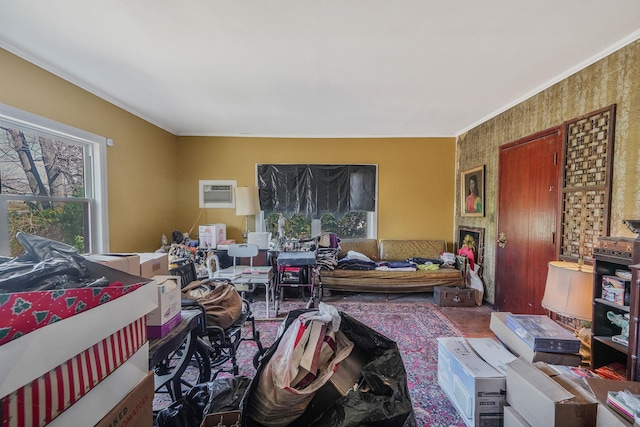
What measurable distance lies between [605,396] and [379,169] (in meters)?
3.63

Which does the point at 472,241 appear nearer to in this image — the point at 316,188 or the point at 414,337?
the point at 414,337

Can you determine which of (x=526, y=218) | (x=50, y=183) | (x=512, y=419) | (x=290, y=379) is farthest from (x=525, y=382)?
(x=50, y=183)

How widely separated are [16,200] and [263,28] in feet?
7.77

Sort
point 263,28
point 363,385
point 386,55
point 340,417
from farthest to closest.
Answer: point 386,55, point 263,28, point 363,385, point 340,417

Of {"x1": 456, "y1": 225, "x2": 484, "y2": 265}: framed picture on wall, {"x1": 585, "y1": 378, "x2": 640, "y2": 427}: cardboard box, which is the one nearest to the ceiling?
{"x1": 456, "y1": 225, "x2": 484, "y2": 265}: framed picture on wall

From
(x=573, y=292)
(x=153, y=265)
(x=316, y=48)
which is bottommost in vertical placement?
(x=573, y=292)

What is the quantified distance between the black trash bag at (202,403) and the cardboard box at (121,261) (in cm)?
70

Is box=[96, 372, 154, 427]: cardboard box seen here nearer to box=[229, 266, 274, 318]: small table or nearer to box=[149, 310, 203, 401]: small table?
box=[149, 310, 203, 401]: small table

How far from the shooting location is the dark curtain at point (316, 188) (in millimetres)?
4367

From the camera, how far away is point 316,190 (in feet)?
14.4

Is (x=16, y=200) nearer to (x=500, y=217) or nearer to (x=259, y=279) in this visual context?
(x=259, y=279)

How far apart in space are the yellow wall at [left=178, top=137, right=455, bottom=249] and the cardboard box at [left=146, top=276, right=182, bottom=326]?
318 cm

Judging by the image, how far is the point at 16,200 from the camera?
6.66ft

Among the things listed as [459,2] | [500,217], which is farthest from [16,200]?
[500,217]
